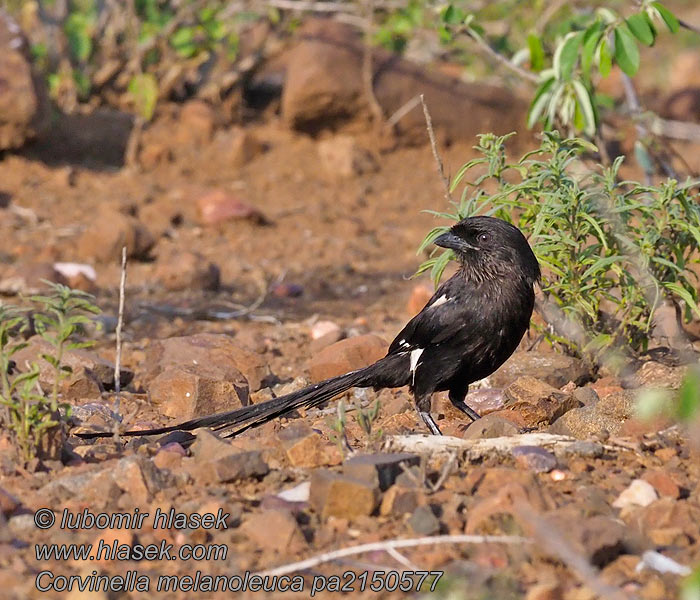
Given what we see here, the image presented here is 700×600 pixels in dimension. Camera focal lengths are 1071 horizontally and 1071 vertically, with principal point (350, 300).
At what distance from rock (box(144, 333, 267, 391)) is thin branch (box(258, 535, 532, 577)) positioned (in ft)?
6.77

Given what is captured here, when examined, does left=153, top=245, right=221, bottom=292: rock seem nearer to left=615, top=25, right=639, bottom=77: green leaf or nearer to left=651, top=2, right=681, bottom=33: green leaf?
left=615, top=25, right=639, bottom=77: green leaf

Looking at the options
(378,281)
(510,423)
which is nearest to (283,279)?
(378,281)

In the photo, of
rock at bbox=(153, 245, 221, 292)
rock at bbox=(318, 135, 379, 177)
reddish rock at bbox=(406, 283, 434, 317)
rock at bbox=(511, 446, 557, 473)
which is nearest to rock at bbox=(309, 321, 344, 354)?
reddish rock at bbox=(406, 283, 434, 317)

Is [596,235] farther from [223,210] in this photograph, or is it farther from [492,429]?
[223,210]

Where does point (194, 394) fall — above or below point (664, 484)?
below

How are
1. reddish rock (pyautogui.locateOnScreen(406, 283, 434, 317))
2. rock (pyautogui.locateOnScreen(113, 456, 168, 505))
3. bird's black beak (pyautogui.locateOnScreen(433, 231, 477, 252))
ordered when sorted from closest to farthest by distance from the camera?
rock (pyautogui.locateOnScreen(113, 456, 168, 505)), bird's black beak (pyautogui.locateOnScreen(433, 231, 477, 252)), reddish rock (pyautogui.locateOnScreen(406, 283, 434, 317))

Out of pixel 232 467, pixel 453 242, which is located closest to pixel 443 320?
pixel 453 242

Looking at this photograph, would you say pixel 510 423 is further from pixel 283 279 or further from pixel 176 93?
pixel 176 93

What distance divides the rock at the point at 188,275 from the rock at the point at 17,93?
6.45 ft

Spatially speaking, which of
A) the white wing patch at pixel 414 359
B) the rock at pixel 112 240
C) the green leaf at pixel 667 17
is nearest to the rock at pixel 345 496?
the white wing patch at pixel 414 359

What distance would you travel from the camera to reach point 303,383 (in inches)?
189

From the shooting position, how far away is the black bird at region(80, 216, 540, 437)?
13.1ft

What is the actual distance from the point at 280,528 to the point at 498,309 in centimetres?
158

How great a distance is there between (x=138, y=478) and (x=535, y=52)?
3974 millimetres
